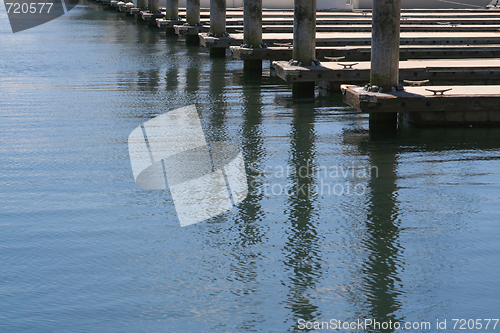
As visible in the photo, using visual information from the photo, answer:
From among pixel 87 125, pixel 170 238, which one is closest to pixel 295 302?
pixel 170 238

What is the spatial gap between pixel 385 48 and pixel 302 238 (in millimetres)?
4980

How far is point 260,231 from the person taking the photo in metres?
6.96

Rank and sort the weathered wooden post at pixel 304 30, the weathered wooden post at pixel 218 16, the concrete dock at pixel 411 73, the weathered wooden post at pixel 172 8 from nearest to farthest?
the concrete dock at pixel 411 73
the weathered wooden post at pixel 304 30
the weathered wooden post at pixel 218 16
the weathered wooden post at pixel 172 8

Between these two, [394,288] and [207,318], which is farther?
[394,288]

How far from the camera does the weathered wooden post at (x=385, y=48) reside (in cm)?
1059

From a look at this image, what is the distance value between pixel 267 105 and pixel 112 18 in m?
31.4

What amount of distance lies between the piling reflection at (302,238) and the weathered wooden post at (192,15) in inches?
672

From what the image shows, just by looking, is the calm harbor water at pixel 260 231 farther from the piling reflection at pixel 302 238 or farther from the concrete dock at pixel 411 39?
the concrete dock at pixel 411 39

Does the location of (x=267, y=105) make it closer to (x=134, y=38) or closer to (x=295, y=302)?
(x=295, y=302)

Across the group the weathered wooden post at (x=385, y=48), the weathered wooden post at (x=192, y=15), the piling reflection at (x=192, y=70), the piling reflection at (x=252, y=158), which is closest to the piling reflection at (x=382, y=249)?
the piling reflection at (x=252, y=158)

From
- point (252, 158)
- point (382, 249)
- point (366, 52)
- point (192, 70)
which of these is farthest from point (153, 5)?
Result: point (382, 249)

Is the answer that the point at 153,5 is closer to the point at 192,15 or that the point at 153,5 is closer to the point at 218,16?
the point at 192,15

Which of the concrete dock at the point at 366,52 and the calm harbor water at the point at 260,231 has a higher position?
the concrete dock at the point at 366,52

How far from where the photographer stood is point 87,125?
39.1ft
